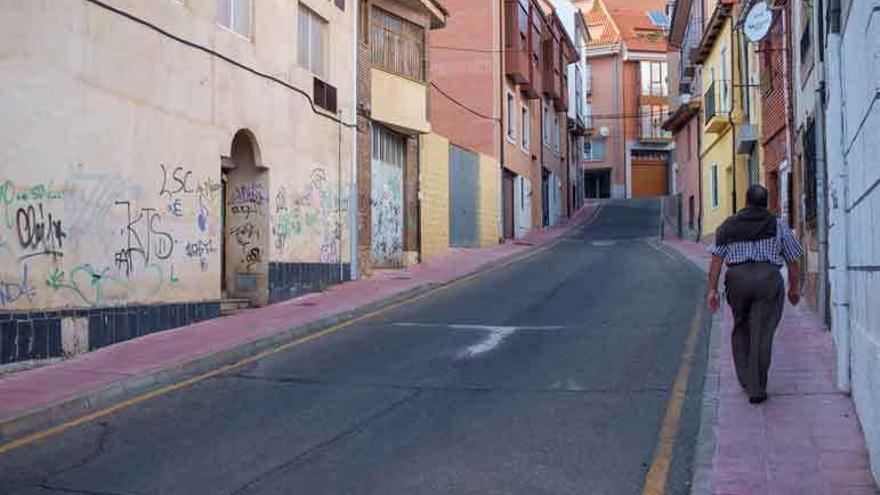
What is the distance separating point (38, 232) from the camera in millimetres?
9375

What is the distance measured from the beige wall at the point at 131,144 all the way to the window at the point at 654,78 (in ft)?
150

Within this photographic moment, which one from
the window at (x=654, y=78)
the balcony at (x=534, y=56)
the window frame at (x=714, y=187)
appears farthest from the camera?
the window at (x=654, y=78)

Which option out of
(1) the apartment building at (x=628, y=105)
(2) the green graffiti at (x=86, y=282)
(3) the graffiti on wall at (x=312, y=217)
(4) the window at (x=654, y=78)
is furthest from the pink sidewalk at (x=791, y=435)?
(4) the window at (x=654, y=78)

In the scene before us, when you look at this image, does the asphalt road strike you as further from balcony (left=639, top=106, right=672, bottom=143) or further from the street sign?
balcony (left=639, top=106, right=672, bottom=143)

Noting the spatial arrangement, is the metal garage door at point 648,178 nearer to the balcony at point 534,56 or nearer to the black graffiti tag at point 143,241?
the balcony at point 534,56

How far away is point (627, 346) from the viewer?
1016cm

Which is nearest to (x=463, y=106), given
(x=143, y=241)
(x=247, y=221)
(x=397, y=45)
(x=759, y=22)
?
(x=397, y=45)

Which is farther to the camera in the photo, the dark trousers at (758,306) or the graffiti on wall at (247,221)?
the graffiti on wall at (247,221)

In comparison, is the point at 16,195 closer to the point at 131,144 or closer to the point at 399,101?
the point at 131,144

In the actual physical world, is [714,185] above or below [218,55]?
below

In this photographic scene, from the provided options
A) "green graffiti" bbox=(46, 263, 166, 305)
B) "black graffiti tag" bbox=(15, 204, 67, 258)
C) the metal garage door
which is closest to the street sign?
"green graffiti" bbox=(46, 263, 166, 305)

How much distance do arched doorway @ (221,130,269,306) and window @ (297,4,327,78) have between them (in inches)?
107

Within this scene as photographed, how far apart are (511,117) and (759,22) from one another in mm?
18448

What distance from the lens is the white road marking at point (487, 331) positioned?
1005cm
